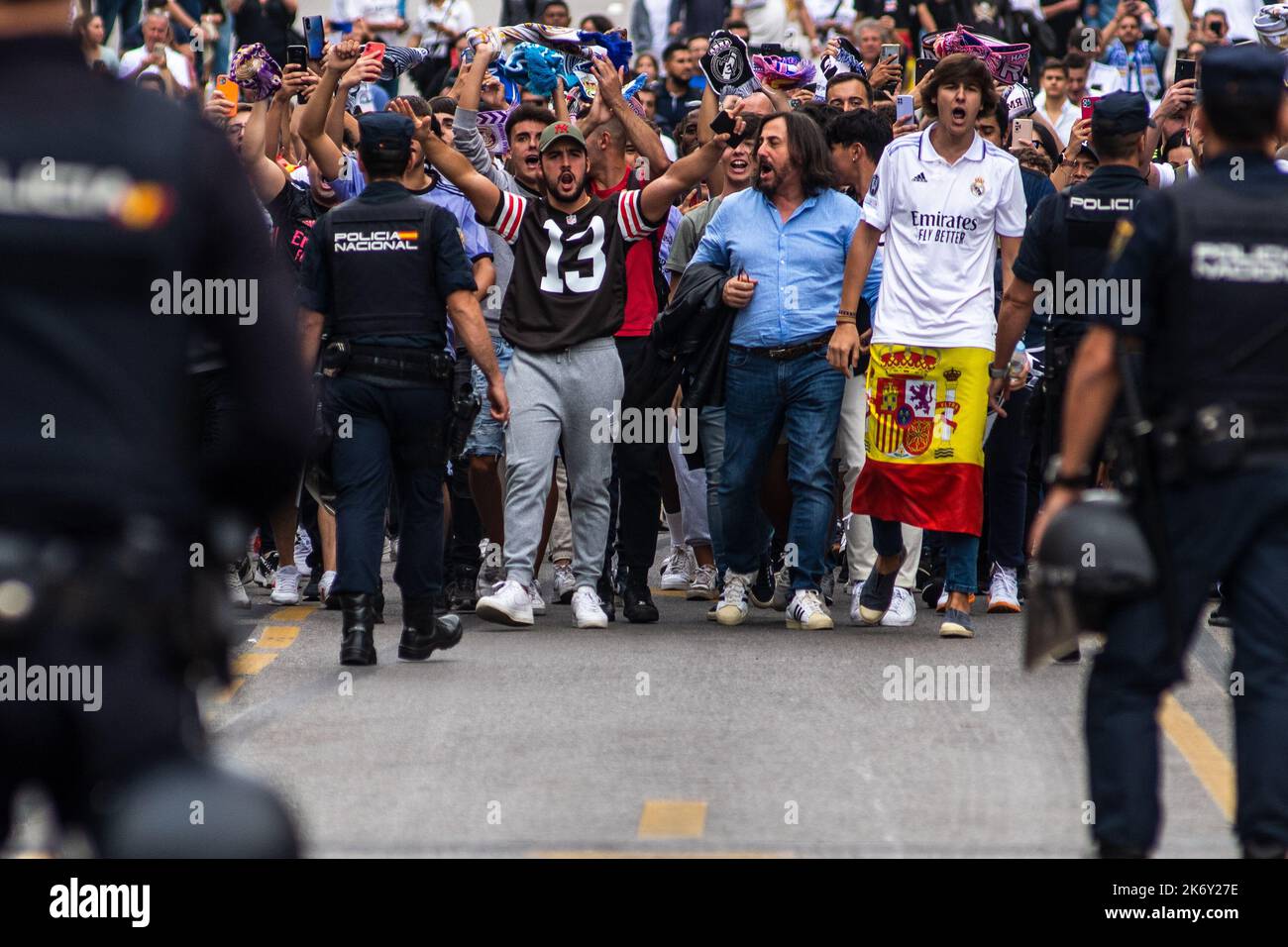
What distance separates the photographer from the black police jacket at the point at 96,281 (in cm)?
294

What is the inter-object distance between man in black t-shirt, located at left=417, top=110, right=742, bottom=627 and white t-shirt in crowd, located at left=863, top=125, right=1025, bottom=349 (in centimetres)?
112

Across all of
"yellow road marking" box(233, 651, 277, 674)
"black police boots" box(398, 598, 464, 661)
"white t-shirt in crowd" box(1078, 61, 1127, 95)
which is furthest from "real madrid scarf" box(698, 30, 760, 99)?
"white t-shirt in crowd" box(1078, 61, 1127, 95)

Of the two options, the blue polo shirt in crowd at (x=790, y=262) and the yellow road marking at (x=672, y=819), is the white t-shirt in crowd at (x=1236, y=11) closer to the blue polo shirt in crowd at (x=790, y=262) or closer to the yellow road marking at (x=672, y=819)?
the blue polo shirt in crowd at (x=790, y=262)

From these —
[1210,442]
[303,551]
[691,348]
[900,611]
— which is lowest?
[303,551]

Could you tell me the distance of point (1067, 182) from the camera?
1195cm

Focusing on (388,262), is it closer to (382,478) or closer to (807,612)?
(382,478)

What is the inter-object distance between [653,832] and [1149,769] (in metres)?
1.83

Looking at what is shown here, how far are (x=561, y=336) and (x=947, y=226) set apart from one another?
6.20ft

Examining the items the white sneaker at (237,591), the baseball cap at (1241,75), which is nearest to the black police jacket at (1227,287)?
the baseball cap at (1241,75)

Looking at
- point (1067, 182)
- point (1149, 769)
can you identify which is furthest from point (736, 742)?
point (1067, 182)

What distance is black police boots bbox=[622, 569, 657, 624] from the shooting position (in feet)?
34.8

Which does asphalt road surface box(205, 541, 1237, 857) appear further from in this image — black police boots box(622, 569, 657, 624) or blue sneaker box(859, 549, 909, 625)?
black police boots box(622, 569, 657, 624)

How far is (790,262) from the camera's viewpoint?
33.5 ft

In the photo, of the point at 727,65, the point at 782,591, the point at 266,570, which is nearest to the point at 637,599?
the point at 782,591
